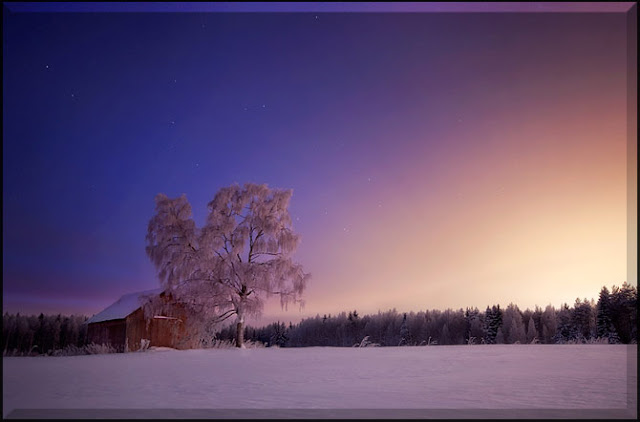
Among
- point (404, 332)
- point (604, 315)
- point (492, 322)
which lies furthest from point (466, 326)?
point (604, 315)

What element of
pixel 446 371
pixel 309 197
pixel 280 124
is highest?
pixel 280 124

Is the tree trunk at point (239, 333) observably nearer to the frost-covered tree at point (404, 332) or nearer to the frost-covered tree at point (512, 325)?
the frost-covered tree at point (512, 325)

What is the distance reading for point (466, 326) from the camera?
2970 inches

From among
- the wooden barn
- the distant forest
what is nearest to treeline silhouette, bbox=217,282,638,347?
the distant forest

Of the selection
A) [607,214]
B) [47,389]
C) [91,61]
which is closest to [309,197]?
[91,61]

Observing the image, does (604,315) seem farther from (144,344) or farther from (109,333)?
(109,333)

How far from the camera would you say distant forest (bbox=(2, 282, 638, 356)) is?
41.7m

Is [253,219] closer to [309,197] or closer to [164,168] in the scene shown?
[309,197]

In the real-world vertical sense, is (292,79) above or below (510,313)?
above

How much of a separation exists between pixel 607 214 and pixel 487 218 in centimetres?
399

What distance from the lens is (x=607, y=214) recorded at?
52.8 feet

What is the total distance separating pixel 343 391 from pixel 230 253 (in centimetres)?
1451

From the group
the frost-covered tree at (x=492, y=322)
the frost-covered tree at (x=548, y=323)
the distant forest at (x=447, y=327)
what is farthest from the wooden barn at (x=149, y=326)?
the frost-covered tree at (x=548, y=323)

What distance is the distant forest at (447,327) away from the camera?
137ft
